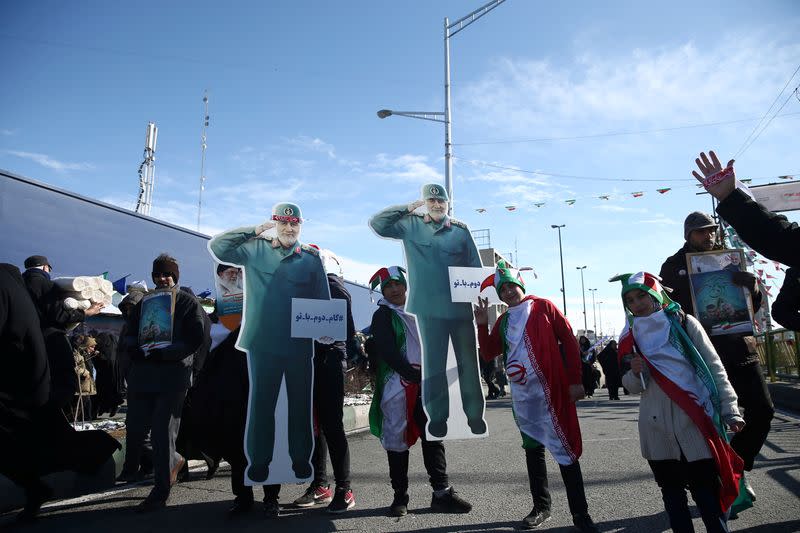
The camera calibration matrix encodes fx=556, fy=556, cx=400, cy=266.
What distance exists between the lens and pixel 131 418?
14.2 ft

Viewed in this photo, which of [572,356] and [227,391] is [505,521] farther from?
[227,391]

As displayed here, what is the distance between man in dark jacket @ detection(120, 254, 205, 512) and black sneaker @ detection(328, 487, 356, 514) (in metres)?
1.26

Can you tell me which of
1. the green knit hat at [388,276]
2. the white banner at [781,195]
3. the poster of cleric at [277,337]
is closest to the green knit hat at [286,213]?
the poster of cleric at [277,337]

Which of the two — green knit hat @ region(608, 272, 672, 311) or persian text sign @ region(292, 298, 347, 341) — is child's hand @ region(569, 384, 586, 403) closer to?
green knit hat @ region(608, 272, 672, 311)

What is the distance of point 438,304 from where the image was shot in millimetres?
4301

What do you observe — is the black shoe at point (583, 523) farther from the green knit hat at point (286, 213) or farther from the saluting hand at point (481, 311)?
the green knit hat at point (286, 213)

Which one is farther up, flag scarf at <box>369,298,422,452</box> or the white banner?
the white banner

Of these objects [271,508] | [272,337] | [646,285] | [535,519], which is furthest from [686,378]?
[271,508]

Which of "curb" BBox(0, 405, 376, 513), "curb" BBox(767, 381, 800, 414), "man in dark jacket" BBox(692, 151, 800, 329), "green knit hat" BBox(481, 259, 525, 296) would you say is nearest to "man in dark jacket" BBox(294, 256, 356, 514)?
"green knit hat" BBox(481, 259, 525, 296)

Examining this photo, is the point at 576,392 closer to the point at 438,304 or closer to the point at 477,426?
the point at 477,426

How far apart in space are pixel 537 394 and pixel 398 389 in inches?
40.7

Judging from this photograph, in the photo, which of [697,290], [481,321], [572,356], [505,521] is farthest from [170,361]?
[697,290]

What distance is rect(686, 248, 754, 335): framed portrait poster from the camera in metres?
3.88

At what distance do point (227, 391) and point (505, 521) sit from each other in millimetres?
2189
